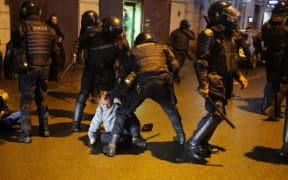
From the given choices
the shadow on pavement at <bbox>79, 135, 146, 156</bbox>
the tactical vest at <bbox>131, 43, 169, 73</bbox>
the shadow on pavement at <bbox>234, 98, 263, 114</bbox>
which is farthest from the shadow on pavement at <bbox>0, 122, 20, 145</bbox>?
the shadow on pavement at <bbox>234, 98, 263, 114</bbox>

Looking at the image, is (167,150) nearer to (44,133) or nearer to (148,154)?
(148,154)

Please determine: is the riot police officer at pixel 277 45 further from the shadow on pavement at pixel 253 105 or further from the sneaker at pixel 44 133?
the sneaker at pixel 44 133

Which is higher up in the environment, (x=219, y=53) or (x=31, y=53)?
(x=219, y=53)

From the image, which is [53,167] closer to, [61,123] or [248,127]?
[61,123]

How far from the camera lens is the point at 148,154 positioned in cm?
525

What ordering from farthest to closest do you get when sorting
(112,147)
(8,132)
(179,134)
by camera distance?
(8,132), (179,134), (112,147)

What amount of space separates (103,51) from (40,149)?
5.45 feet

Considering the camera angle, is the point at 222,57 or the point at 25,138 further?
the point at 25,138

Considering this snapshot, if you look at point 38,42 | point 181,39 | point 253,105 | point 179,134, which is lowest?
point 253,105

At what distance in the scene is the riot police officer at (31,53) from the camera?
5.15 m

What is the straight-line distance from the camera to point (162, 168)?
4.80 m

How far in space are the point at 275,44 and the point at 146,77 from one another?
333cm

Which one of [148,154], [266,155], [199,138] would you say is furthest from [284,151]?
[148,154]

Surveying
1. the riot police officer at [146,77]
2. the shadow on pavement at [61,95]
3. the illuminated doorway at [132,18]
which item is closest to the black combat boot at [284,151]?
the riot police officer at [146,77]
